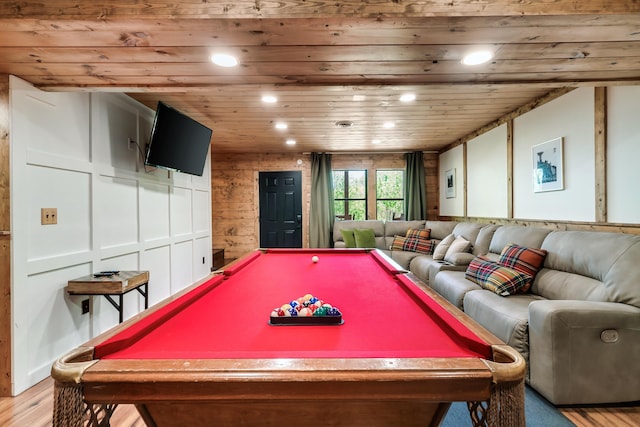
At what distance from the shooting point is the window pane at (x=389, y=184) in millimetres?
6184

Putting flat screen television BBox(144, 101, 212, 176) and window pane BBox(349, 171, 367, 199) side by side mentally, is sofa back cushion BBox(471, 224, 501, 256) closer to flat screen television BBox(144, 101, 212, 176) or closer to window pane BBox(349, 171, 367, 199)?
window pane BBox(349, 171, 367, 199)

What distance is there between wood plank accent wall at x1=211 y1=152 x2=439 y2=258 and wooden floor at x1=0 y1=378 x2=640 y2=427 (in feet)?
14.1

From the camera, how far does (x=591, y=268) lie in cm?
209

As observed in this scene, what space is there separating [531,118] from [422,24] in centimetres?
254

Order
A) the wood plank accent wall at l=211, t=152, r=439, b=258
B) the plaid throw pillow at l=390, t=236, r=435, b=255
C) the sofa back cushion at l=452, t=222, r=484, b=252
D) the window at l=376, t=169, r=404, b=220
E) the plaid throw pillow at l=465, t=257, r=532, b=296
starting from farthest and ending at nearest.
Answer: the window at l=376, t=169, r=404, b=220 < the wood plank accent wall at l=211, t=152, r=439, b=258 < the plaid throw pillow at l=390, t=236, r=435, b=255 < the sofa back cushion at l=452, t=222, r=484, b=252 < the plaid throw pillow at l=465, t=257, r=532, b=296

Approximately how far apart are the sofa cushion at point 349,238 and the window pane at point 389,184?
1330mm

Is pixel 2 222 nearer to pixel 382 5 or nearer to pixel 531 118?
pixel 382 5

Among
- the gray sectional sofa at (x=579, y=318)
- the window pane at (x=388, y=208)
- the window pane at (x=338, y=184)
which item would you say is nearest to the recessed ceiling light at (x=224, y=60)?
the gray sectional sofa at (x=579, y=318)

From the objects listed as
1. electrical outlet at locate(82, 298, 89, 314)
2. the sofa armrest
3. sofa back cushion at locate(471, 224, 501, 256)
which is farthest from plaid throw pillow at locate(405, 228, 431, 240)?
electrical outlet at locate(82, 298, 89, 314)

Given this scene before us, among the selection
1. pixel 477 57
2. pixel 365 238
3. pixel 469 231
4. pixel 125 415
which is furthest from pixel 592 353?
pixel 365 238

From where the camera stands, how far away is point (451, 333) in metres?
1.03

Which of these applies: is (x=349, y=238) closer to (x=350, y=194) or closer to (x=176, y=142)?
(x=350, y=194)

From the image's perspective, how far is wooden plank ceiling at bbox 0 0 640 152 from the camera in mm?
1397

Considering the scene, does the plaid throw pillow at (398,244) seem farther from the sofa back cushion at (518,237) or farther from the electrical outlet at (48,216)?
the electrical outlet at (48,216)
